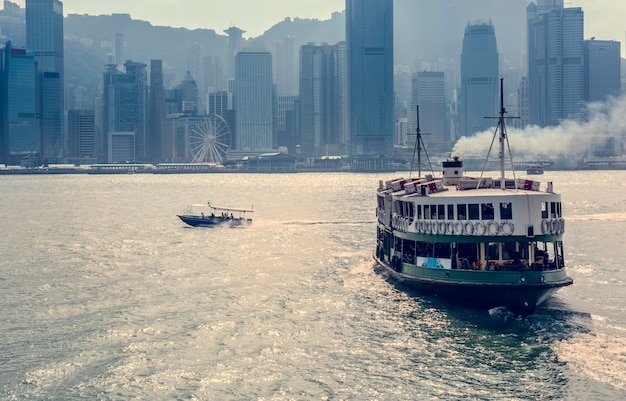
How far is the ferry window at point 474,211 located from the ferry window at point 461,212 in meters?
0.35

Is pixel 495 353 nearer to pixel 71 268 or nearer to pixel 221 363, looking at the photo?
pixel 221 363

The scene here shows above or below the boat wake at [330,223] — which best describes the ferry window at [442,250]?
above

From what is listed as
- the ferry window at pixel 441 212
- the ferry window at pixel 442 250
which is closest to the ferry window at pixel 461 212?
the ferry window at pixel 441 212

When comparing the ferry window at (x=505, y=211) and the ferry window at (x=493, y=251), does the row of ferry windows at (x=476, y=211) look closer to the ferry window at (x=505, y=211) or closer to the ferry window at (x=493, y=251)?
the ferry window at (x=505, y=211)

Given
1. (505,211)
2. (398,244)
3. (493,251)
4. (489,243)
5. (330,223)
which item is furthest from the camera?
(330,223)

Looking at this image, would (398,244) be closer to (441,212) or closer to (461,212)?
(441,212)

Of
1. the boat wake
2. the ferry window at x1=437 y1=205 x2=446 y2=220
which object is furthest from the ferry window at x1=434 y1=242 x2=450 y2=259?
the boat wake

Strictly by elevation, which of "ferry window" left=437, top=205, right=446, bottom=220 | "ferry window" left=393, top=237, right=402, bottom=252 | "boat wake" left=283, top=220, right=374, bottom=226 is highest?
"ferry window" left=437, top=205, right=446, bottom=220

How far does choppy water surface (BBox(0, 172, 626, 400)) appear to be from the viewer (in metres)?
35.6

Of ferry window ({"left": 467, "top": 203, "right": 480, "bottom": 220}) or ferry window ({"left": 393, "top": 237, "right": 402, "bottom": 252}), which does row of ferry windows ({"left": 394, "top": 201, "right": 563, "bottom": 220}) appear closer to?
ferry window ({"left": 467, "top": 203, "right": 480, "bottom": 220})

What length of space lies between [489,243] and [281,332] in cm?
1335

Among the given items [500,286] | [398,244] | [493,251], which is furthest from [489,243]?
[398,244]

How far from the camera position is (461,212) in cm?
4734

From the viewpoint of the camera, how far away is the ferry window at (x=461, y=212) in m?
47.2
